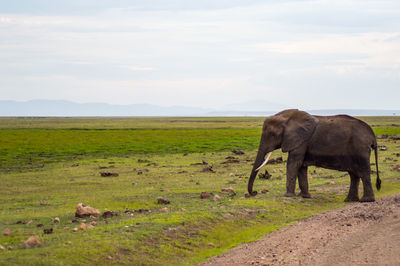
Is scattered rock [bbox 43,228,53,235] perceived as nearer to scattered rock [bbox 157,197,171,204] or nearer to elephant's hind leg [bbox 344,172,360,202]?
scattered rock [bbox 157,197,171,204]

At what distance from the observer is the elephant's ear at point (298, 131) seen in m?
20.2

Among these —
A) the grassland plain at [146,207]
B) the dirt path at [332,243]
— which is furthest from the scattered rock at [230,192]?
the dirt path at [332,243]

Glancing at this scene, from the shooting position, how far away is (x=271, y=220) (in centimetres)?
1666

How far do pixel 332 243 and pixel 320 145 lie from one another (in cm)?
785

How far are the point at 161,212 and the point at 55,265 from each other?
637 cm

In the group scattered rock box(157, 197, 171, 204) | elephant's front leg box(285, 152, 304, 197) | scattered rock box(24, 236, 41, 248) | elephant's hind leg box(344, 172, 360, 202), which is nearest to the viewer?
scattered rock box(24, 236, 41, 248)

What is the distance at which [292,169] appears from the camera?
20.1 meters

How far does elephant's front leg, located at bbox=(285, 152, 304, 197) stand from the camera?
790 inches

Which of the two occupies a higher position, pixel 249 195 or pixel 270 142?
pixel 270 142

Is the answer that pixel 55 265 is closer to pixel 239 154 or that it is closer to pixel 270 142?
pixel 270 142

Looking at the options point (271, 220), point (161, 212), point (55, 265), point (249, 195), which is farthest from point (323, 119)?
point (55, 265)

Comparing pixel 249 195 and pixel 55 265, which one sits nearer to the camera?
pixel 55 265

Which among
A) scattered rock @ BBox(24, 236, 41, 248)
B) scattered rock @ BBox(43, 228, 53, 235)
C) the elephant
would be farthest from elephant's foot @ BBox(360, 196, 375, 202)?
scattered rock @ BBox(24, 236, 41, 248)

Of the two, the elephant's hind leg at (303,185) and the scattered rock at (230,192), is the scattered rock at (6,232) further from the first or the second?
the elephant's hind leg at (303,185)
